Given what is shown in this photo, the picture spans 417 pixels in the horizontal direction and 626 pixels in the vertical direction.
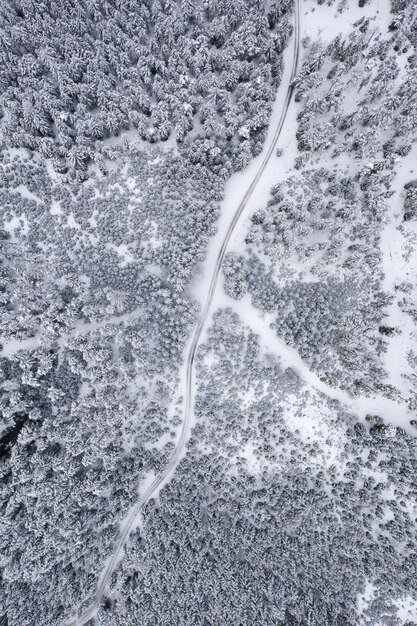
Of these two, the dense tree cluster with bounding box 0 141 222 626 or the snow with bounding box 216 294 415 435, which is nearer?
the dense tree cluster with bounding box 0 141 222 626

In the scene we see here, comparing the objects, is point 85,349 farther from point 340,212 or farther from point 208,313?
point 340,212

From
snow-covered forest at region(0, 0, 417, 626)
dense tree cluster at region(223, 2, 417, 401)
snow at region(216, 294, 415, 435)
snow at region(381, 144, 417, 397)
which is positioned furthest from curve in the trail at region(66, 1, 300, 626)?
snow at region(381, 144, 417, 397)

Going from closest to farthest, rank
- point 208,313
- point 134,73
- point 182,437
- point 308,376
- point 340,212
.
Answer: point 182,437 → point 308,376 → point 340,212 → point 208,313 → point 134,73

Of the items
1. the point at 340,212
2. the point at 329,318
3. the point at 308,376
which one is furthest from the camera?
the point at 340,212

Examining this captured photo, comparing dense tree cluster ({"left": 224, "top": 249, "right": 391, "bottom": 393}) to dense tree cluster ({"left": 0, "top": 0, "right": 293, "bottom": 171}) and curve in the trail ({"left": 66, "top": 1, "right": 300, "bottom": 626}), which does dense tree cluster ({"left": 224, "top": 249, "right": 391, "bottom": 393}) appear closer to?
curve in the trail ({"left": 66, "top": 1, "right": 300, "bottom": 626})

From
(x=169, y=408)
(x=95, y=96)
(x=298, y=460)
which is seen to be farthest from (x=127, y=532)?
(x=95, y=96)

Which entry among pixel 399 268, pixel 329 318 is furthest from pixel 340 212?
pixel 329 318

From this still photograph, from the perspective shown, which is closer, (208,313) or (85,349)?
(85,349)
